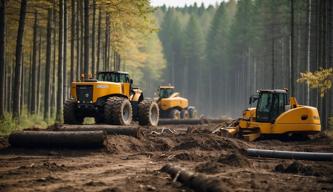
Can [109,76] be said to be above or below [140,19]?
below

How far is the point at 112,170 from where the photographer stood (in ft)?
37.3

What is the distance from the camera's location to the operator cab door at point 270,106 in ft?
68.0

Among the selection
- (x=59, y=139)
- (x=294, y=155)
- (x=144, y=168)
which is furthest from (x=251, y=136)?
(x=144, y=168)

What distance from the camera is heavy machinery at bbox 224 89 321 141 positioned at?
19766 mm

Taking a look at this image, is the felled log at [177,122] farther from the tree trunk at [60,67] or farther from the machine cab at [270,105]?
the machine cab at [270,105]

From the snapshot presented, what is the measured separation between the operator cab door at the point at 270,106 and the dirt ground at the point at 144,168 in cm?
367

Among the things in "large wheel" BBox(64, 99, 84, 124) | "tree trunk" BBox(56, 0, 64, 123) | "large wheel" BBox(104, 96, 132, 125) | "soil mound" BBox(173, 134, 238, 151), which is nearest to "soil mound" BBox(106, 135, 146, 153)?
"soil mound" BBox(173, 134, 238, 151)

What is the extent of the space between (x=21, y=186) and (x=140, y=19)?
24.2m

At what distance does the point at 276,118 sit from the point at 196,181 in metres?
12.4

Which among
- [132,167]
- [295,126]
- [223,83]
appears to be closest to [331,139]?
[295,126]

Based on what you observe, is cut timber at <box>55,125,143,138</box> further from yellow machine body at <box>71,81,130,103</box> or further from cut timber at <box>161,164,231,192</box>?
cut timber at <box>161,164,231,192</box>

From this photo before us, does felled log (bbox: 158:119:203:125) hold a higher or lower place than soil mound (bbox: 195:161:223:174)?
lower

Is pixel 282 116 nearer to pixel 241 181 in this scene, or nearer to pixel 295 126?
Result: pixel 295 126

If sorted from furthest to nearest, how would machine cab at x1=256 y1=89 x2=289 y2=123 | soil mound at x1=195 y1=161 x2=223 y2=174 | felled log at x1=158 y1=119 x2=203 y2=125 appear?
felled log at x1=158 y1=119 x2=203 y2=125, machine cab at x1=256 y1=89 x2=289 y2=123, soil mound at x1=195 y1=161 x2=223 y2=174
